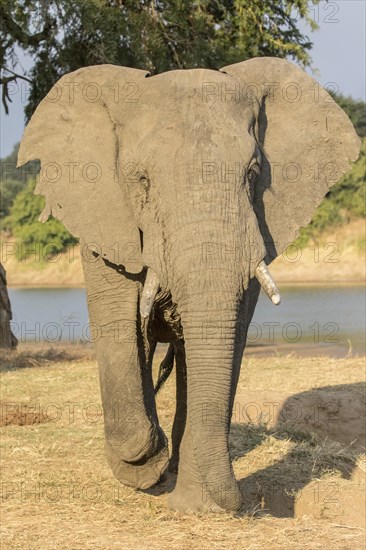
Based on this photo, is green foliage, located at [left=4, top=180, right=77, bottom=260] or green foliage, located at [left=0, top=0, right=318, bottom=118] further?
green foliage, located at [left=4, top=180, right=77, bottom=260]

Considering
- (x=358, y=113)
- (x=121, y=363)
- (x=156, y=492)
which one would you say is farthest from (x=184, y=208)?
(x=358, y=113)

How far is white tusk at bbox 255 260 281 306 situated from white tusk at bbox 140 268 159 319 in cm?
59

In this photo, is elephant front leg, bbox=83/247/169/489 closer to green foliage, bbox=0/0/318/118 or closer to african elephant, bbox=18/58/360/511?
african elephant, bbox=18/58/360/511

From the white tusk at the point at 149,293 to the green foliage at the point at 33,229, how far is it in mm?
40422

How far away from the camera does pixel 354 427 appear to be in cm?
1005

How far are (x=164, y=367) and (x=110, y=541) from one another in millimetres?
2251

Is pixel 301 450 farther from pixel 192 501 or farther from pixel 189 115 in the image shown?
pixel 189 115

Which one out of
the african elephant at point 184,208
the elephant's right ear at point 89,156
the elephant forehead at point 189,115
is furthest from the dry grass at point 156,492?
the elephant forehead at point 189,115

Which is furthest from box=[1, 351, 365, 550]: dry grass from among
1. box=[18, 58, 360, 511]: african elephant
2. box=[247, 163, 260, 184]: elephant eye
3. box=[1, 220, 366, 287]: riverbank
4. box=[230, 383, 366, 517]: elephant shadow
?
box=[1, 220, 366, 287]: riverbank

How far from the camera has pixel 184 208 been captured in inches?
203

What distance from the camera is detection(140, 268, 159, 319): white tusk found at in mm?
5258

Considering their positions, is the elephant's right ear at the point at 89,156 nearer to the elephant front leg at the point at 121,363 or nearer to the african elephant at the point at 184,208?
the african elephant at the point at 184,208

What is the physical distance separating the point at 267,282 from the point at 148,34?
10.3 metres

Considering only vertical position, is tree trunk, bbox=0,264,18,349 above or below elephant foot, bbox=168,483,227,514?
above
